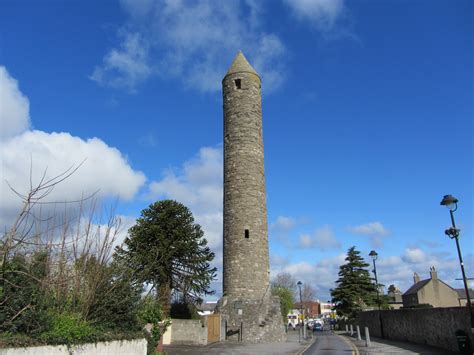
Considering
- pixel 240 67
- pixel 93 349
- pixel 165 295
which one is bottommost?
pixel 93 349

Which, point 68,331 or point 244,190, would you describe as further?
point 244,190

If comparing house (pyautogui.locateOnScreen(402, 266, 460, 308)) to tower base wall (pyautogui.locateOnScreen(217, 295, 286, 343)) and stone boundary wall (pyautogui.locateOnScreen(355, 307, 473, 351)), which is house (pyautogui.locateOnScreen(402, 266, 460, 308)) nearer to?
stone boundary wall (pyautogui.locateOnScreen(355, 307, 473, 351))

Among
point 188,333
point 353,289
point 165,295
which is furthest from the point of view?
point 353,289

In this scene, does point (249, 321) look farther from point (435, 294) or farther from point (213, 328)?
point (435, 294)

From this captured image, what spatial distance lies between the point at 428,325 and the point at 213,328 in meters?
11.2

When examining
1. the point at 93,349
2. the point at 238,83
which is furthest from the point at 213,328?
the point at 238,83

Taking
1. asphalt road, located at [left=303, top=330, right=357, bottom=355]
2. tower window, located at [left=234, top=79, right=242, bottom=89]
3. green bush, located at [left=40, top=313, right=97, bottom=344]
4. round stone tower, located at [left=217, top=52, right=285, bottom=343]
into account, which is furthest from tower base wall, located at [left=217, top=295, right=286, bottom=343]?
green bush, located at [left=40, top=313, right=97, bottom=344]

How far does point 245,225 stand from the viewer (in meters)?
26.1

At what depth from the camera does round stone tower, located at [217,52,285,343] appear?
2500cm

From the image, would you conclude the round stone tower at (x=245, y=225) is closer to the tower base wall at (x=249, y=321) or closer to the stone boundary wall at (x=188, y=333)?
the tower base wall at (x=249, y=321)

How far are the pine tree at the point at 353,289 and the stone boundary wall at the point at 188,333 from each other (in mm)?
28887

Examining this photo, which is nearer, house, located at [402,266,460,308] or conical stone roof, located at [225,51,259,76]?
conical stone roof, located at [225,51,259,76]

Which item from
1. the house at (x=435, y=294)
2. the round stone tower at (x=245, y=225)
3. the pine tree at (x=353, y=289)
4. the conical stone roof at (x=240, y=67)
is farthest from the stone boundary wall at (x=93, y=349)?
the house at (x=435, y=294)

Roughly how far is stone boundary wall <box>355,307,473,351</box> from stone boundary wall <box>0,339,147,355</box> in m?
11.0
